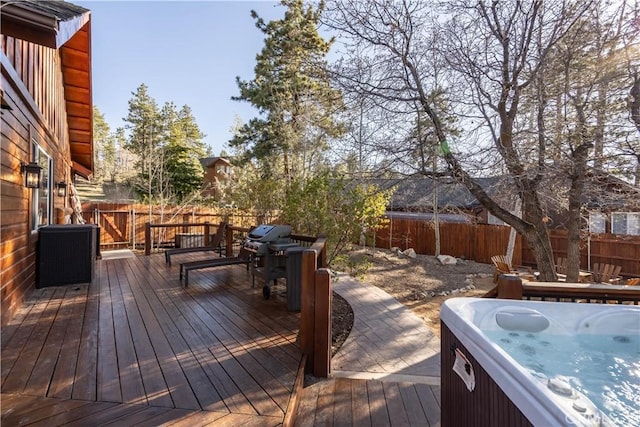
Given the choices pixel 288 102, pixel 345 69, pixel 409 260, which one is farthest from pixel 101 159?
pixel 345 69

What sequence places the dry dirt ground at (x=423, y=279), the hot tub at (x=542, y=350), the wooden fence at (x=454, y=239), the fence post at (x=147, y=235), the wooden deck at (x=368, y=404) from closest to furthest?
the hot tub at (x=542, y=350) < the wooden deck at (x=368, y=404) < the dry dirt ground at (x=423, y=279) < the fence post at (x=147, y=235) < the wooden fence at (x=454, y=239)

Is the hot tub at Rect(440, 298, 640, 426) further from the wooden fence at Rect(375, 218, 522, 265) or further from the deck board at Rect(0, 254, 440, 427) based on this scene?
the wooden fence at Rect(375, 218, 522, 265)

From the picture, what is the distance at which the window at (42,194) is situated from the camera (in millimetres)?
4512

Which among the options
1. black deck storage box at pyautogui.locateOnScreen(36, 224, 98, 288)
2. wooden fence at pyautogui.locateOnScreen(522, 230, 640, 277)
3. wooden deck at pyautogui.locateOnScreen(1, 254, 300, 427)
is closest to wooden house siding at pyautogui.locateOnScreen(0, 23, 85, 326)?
black deck storage box at pyautogui.locateOnScreen(36, 224, 98, 288)

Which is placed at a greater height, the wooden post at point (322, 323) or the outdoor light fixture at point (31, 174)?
the outdoor light fixture at point (31, 174)

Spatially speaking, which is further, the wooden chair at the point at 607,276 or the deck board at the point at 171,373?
the wooden chair at the point at 607,276

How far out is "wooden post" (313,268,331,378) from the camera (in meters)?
2.70

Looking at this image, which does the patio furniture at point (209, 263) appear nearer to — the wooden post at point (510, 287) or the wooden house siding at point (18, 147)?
the wooden house siding at point (18, 147)

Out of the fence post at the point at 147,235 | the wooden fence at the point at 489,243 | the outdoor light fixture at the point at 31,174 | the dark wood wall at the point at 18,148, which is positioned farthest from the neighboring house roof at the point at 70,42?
the wooden fence at the point at 489,243

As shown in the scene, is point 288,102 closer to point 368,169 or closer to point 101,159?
point 368,169

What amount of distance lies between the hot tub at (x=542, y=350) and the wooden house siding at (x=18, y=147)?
414cm

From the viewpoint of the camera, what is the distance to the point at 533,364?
8.00 feet

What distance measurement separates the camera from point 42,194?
5332 mm

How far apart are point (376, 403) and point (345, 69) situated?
4.81 meters
